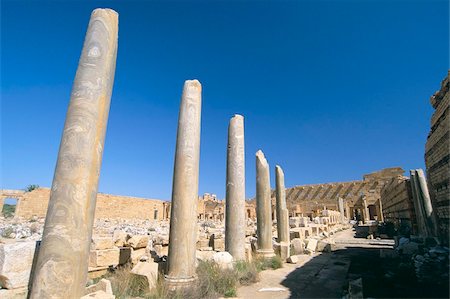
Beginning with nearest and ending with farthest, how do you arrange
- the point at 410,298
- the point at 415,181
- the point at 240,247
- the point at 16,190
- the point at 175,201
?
the point at 410,298
the point at 175,201
the point at 240,247
the point at 415,181
the point at 16,190

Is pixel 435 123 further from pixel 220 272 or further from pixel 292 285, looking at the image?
pixel 220 272

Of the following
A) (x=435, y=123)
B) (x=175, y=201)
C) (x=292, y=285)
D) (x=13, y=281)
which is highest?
(x=435, y=123)

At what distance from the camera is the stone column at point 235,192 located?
7.64 metres

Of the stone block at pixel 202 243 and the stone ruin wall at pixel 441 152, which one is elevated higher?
the stone ruin wall at pixel 441 152

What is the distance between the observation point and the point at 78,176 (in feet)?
12.6

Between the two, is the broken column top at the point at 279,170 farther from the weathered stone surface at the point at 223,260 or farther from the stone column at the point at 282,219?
the weathered stone surface at the point at 223,260

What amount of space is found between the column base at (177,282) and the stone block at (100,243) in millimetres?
2036

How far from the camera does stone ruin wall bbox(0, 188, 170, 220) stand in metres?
23.3

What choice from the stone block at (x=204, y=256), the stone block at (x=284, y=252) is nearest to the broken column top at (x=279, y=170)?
the stone block at (x=284, y=252)

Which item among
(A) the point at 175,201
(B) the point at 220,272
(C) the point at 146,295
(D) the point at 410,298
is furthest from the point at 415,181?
(C) the point at 146,295

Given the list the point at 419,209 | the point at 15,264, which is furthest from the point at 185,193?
the point at 419,209

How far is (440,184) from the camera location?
718 centimetres

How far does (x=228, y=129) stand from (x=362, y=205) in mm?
31700

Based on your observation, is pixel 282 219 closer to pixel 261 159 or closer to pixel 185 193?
→ pixel 261 159
